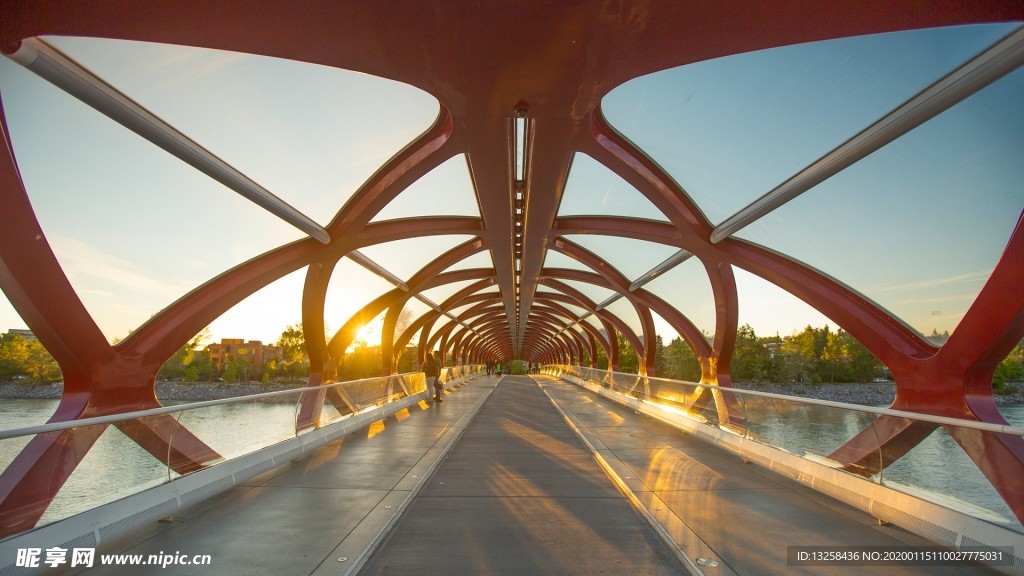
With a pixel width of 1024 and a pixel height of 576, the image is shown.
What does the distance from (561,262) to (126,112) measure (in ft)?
56.2

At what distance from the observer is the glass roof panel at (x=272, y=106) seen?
21.0 feet

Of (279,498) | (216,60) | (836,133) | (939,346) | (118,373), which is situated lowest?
(279,498)

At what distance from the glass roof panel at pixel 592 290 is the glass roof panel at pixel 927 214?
14622 mm

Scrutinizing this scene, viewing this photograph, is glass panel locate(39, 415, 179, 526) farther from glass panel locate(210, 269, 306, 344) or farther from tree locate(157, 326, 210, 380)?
tree locate(157, 326, 210, 380)

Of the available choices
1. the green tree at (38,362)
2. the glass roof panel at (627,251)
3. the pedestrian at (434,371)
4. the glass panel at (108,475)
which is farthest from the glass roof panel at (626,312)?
the green tree at (38,362)

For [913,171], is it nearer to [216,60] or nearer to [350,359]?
[216,60]

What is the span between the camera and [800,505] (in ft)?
16.3

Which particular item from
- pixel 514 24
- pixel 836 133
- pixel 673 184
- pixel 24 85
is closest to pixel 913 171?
pixel 836 133

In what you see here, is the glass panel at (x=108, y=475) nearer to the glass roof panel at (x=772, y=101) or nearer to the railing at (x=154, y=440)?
the railing at (x=154, y=440)

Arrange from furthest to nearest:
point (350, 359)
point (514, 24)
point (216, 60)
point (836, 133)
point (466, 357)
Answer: point (350, 359), point (466, 357), point (836, 133), point (216, 60), point (514, 24)

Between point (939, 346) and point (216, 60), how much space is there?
1223 cm

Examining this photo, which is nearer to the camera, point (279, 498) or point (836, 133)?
point (279, 498)

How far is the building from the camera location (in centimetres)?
7116

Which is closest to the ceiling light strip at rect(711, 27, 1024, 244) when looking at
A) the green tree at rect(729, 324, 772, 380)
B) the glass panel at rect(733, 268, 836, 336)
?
the glass panel at rect(733, 268, 836, 336)
